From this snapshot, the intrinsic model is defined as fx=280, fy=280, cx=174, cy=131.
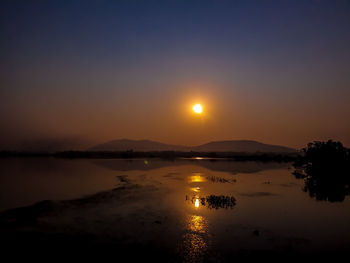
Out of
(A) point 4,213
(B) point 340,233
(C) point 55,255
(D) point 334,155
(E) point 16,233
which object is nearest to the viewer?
(C) point 55,255

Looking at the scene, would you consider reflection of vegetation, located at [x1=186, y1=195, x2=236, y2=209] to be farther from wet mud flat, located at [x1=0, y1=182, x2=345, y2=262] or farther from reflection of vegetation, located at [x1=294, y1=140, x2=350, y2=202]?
reflection of vegetation, located at [x1=294, y1=140, x2=350, y2=202]

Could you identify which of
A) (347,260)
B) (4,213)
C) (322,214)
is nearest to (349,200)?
(322,214)

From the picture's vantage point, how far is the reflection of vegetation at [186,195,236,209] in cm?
2780

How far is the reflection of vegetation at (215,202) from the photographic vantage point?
27803 mm

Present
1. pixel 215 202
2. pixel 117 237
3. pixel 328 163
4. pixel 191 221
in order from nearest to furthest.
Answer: pixel 117 237, pixel 191 221, pixel 215 202, pixel 328 163

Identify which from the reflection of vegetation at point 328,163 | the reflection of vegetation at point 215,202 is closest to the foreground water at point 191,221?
the reflection of vegetation at point 215,202

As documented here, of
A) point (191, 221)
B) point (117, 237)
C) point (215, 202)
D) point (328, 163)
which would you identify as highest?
point (328, 163)

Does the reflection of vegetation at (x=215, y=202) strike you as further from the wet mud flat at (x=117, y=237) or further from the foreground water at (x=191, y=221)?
the wet mud flat at (x=117, y=237)

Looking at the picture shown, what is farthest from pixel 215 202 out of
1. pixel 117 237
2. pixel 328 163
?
pixel 328 163

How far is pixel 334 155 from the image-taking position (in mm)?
52188

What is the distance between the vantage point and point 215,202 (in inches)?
1156

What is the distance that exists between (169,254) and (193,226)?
5785mm

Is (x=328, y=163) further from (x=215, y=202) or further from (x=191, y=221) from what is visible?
(x=191, y=221)

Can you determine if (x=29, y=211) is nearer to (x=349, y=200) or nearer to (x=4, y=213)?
(x=4, y=213)
